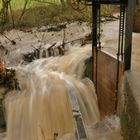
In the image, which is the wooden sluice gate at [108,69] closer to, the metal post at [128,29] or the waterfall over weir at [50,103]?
the waterfall over weir at [50,103]

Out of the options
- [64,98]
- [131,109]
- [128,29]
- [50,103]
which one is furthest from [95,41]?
[131,109]

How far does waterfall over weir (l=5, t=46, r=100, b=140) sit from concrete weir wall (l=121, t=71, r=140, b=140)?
177 centimetres

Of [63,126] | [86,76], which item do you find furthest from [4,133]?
[86,76]

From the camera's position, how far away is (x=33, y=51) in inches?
301

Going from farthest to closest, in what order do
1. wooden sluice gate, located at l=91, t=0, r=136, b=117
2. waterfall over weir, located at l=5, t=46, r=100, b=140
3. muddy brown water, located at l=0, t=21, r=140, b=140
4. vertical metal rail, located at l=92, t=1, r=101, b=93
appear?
vertical metal rail, located at l=92, t=1, r=101, b=93
waterfall over weir, located at l=5, t=46, r=100, b=140
wooden sluice gate, located at l=91, t=0, r=136, b=117
muddy brown water, located at l=0, t=21, r=140, b=140

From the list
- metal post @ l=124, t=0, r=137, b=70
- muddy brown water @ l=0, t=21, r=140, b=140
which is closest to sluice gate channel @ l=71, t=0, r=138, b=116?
muddy brown water @ l=0, t=21, r=140, b=140

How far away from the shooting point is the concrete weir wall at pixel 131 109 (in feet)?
9.08

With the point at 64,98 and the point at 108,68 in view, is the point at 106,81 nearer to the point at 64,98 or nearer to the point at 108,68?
the point at 108,68

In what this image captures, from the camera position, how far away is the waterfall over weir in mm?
5520

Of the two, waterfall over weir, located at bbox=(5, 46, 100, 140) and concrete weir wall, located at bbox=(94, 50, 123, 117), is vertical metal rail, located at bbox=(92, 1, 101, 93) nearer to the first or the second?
concrete weir wall, located at bbox=(94, 50, 123, 117)

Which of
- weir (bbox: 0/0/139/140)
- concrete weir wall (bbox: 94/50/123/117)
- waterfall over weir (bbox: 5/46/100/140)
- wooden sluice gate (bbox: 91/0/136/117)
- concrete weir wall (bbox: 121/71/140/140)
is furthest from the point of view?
waterfall over weir (bbox: 5/46/100/140)

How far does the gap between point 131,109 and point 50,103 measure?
2.96 meters

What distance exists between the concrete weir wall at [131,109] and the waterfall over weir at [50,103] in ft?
5.81

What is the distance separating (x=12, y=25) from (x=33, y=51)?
9.75 feet
